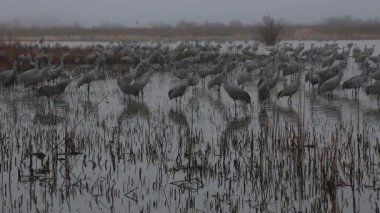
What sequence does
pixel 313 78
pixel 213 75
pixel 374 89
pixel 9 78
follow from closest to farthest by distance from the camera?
pixel 374 89 < pixel 313 78 < pixel 9 78 < pixel 213 75

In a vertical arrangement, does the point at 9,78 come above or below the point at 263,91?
above

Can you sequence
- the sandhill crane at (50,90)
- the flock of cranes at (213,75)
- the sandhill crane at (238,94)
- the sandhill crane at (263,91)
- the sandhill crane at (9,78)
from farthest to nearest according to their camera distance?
the sandhill crane at (9,78) → the sandhill crane at (50,90) → the flock of cranes at (213,75) → the sandhill crane at (263,91) → the sandhill crane at (238,94)

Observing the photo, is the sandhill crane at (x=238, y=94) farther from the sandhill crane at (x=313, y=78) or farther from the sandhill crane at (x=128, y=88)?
the sandhill crane at (x=313, y=78)

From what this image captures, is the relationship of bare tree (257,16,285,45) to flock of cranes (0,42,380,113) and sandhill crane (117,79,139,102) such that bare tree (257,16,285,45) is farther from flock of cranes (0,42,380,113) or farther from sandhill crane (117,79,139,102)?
sandhill crane (117,79,139,102)

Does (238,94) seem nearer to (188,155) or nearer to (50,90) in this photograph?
(50,90)

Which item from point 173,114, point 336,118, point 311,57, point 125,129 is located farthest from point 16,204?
point 311,57

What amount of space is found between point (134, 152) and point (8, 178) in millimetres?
1895

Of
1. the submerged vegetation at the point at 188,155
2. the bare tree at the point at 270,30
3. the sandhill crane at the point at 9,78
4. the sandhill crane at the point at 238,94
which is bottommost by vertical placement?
the submerged vegetation at the point at 188,155

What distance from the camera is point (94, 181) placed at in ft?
22.6

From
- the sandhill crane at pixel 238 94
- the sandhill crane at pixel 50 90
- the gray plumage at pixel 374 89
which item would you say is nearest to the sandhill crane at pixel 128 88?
the sandhill crane at pixel 50 90

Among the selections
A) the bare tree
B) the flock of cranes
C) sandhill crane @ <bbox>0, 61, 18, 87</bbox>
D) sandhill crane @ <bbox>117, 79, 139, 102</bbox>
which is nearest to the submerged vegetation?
sandhill crane @ <bbox>117, 79, 139, 102</bbox>

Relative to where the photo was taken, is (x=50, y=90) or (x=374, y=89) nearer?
(x=374, y=89)

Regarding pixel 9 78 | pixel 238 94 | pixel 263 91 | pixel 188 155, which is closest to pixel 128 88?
pixel 238 94

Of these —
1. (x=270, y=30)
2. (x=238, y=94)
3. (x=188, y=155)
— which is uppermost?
(x=270, y=30)
